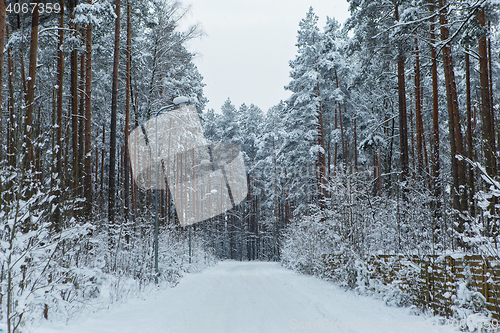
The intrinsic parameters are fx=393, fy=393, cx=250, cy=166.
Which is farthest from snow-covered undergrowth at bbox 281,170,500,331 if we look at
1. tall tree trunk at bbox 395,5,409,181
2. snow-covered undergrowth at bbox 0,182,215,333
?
snow-covered undergrowth at bbox 0,182,215,333

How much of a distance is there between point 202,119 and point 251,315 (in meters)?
24.0

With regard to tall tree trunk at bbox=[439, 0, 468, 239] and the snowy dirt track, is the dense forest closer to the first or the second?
tall tree trunk at bbox=[439, 0, 468, 239]

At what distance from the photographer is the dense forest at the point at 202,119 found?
6113mm

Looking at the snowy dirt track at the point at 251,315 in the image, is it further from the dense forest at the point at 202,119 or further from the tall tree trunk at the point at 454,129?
the tall tree trunk at the point at 454,129

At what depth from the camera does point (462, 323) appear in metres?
7.10

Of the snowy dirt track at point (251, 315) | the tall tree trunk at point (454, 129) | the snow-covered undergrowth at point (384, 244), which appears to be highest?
the tall tree trunk at point (454, 129)

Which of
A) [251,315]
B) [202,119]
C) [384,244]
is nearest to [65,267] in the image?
[251,315]

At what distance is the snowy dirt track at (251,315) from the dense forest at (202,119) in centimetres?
93

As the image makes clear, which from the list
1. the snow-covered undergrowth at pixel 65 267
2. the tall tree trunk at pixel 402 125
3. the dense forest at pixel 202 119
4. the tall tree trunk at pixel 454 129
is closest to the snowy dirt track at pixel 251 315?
the snow-covered undergrowth at pixel 65 267

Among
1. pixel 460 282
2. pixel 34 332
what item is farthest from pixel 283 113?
pixel 34 332

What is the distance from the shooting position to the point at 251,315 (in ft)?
29.5

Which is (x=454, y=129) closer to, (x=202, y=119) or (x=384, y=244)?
(x=384, y=244)

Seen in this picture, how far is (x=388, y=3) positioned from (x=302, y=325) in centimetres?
1408

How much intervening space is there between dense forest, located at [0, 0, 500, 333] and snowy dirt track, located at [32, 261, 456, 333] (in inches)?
36.8
